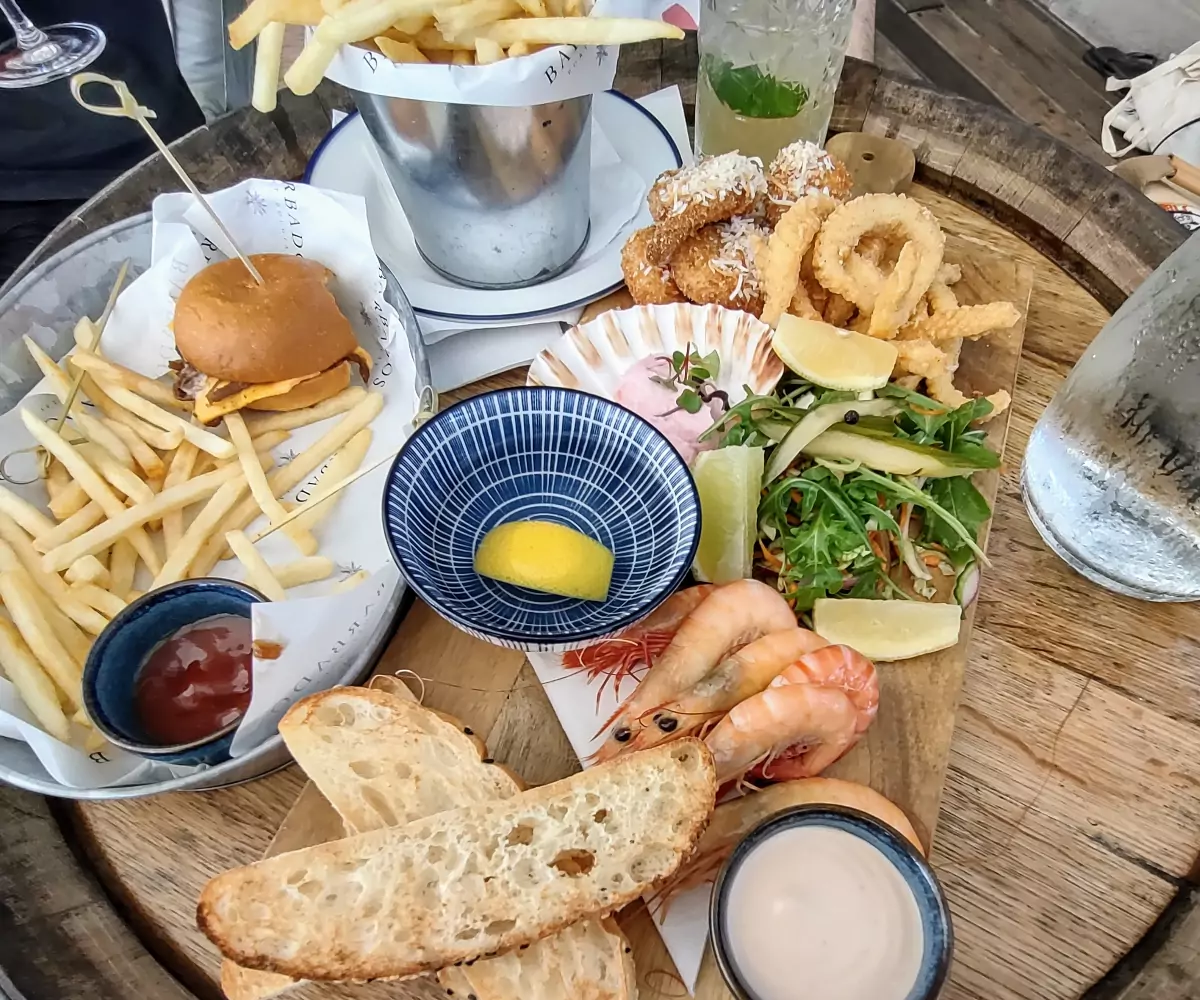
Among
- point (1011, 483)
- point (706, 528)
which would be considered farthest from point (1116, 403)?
point (706, 528)

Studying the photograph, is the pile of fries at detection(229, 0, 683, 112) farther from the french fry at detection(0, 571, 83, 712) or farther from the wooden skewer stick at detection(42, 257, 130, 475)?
the french fry at detection(0, 571, 83, 712)

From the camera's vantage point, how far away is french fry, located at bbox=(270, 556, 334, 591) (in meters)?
1.19

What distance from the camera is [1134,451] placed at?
3.65ft

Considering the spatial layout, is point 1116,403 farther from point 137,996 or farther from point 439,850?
point 137,996

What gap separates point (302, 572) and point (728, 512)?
583mm

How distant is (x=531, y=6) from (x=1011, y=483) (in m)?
0.96

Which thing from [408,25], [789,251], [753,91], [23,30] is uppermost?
[408,25]

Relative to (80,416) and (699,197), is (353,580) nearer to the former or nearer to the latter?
(80,416)

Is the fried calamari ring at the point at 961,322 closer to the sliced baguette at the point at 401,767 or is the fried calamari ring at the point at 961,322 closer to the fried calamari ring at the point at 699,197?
the fried calamari ring at the point at 699,197

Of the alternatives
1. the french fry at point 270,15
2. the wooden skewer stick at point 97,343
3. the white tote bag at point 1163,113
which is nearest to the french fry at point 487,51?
the french fry at point 270,15

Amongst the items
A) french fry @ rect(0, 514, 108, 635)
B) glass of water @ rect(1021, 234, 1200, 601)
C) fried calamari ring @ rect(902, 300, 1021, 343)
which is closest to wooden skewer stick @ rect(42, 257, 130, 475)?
french fry @ rect(0, 514, 108, 635)

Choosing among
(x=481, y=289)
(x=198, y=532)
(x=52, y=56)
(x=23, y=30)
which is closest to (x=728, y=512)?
(x=481, y=289)

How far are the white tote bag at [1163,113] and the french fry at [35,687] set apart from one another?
3.46 metres

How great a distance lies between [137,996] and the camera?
38.0 inches
